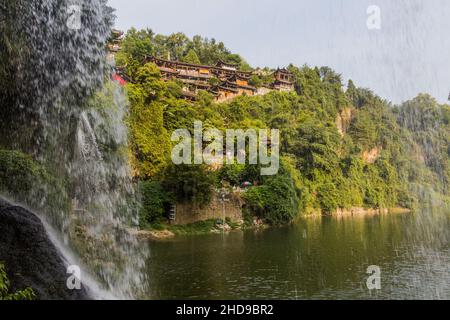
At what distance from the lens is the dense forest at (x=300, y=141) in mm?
24781

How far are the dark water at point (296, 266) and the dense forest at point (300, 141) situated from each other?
15.0 feet

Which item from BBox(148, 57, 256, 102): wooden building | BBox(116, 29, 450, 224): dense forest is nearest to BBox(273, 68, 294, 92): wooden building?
BBox(116, 29, 450, 224): dense forest

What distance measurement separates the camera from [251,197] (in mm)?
25062

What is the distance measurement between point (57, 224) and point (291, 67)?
153 feet

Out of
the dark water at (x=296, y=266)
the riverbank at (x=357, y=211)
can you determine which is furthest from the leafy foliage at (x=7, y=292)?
the riverbank at (x=357, y=211)

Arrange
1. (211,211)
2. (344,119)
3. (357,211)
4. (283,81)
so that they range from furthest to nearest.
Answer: (344,119)
(283,81)
(357,211)
(211,211)

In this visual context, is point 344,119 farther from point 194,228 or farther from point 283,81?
point 194,228

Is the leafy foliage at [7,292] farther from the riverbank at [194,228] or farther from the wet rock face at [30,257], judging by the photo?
the riverbank at [194,228]

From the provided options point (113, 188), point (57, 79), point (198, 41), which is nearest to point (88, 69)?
point (57, 79)

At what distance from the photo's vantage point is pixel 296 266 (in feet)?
44.1

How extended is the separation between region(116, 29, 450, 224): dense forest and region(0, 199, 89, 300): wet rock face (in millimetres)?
16743

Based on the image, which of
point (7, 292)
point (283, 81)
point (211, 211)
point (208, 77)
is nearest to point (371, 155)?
point (283, 81)

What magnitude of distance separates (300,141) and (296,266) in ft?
81.3
